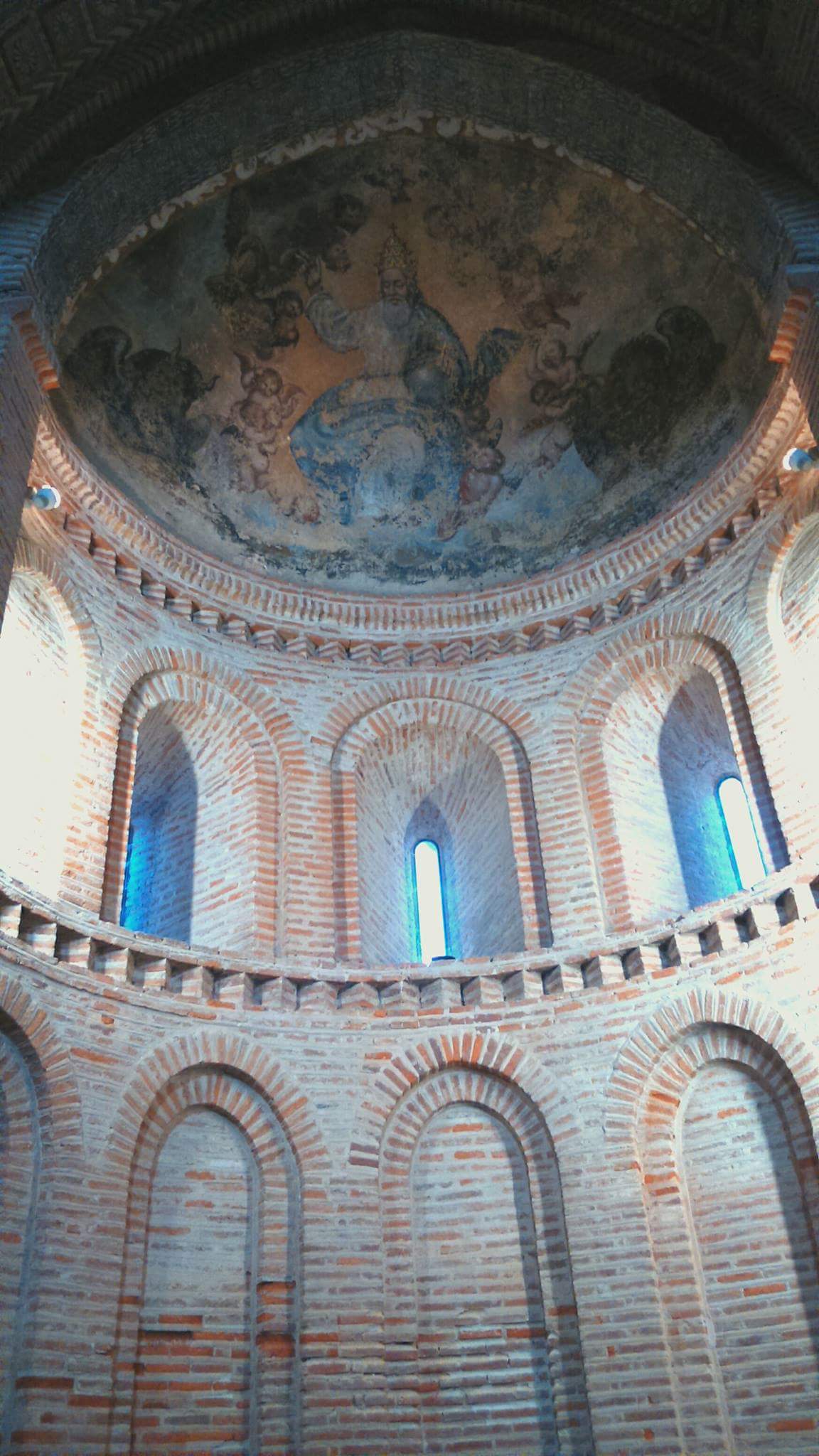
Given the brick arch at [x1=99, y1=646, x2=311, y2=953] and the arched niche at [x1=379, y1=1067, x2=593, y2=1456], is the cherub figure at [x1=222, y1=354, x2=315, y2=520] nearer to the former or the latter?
the brick arch at [x1=99, y1=646, x2=311, y2=953]

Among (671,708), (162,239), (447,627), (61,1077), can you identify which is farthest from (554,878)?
(162,239)

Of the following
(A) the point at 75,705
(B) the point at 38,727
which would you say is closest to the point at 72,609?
(A) the point at 75,705

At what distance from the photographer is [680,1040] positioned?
990 centimetres

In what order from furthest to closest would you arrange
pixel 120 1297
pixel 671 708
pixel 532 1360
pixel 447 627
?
pixel 447 627
pixel 671 708
pixel 532 1360
pixel 120 1297

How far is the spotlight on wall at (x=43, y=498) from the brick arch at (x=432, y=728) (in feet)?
11.2

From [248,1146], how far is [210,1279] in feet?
3.23

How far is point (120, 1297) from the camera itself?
8.56 metres

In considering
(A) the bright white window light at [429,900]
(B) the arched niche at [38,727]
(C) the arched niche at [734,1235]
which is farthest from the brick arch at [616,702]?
(B) the arched niche at [38,727]

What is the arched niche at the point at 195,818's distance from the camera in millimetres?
10852

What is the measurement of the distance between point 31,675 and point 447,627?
4354 mm

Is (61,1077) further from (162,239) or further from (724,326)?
(724,326)

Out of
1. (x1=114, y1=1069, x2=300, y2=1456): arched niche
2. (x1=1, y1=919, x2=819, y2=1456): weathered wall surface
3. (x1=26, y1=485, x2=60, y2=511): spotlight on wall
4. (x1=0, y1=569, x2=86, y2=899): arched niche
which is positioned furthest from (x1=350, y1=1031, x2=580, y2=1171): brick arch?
(x1=26, y1=485, x2=60, y2=511): spotlight on wall

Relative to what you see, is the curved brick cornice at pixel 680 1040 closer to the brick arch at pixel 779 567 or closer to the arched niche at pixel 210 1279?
the arched niche at pixel 210 1279

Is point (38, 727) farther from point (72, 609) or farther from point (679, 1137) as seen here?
point (679, 1137)
